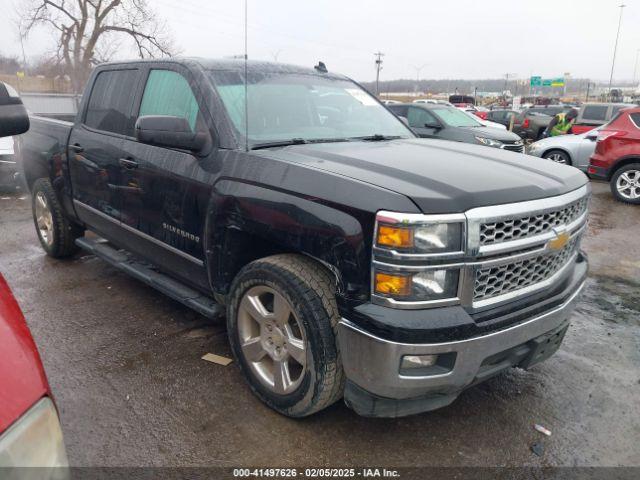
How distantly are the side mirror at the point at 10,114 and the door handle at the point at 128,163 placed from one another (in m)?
1.72

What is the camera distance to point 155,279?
359 centimetres

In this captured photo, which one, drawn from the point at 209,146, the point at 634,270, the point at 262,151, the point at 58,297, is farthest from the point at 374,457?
the point at 634,270

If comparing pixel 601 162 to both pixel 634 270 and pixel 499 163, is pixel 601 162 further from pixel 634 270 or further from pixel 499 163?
pixel 499 163

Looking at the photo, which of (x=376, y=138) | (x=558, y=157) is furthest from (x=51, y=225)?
(x=558, y=157)

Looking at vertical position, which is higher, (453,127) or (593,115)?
(593,115)

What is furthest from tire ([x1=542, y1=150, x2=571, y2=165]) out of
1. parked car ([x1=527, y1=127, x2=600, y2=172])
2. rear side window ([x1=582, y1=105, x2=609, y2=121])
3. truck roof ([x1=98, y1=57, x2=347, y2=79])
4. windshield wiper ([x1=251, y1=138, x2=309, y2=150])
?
windshield wiper ([x1=251, y1=138, x2=309, y2=150])

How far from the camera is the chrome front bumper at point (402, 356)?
6.98ft

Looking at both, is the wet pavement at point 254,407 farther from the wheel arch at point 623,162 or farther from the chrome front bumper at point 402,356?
the wheel arch at point 623,162

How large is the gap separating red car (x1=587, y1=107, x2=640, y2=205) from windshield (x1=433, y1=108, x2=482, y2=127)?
9.18 ft

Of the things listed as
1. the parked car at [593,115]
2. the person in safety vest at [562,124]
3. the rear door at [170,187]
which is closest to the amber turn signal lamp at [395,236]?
the rear door at [170,187]

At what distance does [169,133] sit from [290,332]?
131cm

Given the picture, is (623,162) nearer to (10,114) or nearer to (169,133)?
(169,133)

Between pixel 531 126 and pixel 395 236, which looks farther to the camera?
pixel 531 126

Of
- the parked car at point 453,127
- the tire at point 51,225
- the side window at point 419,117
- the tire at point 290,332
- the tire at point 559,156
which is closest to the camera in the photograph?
the tire at point 290,332
